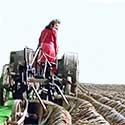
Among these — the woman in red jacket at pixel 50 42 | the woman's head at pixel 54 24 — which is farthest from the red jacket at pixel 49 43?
the woman's head at pixel 54 24

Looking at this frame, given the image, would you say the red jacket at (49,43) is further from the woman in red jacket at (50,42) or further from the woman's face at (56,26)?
the woman's face at (56,26)

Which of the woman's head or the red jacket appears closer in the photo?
the woman's head

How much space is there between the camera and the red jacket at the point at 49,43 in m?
14.0

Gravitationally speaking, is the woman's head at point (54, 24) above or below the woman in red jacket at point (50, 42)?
above

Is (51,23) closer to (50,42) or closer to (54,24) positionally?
(54,24)

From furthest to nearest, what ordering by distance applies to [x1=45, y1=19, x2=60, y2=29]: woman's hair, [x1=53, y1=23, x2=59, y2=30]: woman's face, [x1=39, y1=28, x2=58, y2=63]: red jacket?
[x1=39, y1=28, x2=58, y2=63]: red jacket
[x1=53, y1=23, x2=59, y2=30]: woman's face
[x1=45, y1=19, x2=60, y2=29]: woman's hair

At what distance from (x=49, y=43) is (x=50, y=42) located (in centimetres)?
4

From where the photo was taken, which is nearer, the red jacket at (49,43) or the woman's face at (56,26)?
the woman's face at (56,26)

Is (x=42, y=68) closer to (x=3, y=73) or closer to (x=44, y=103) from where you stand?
(x=3, y=73)

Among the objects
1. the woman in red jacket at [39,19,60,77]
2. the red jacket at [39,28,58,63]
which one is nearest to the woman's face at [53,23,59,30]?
the woman in red jacket at [39,19,60,77]

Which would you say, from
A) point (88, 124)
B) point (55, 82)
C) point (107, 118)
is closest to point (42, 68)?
point (55, 82)

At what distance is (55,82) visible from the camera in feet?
43.9

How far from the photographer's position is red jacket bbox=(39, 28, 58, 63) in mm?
13977

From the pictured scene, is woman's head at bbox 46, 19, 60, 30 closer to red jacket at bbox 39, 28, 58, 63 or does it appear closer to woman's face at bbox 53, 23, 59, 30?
woman's face at bbox 53, 23, 59, 30
